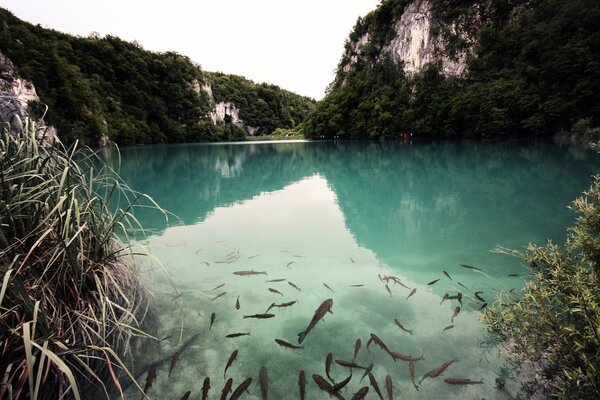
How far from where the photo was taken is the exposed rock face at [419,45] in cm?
4016

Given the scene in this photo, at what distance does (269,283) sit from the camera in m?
→ 4.22

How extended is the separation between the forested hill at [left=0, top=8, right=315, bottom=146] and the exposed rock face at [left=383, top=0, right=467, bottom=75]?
148 ft

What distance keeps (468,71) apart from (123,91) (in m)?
63.4

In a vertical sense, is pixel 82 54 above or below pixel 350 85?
above

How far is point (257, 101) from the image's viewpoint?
102 meters

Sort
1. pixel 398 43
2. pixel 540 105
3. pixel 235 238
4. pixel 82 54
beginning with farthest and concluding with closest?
pixel 82 54 < pixel 398 43 < pixel 540 105 < pixel 235 238

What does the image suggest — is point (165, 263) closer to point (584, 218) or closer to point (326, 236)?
point (326, 236)

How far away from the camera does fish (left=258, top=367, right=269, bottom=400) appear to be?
2.20 meters

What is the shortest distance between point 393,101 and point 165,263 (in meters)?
46.2

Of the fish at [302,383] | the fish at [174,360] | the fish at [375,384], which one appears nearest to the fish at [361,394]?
the fish at [375,384]

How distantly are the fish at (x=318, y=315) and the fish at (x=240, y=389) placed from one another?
2.35 ft

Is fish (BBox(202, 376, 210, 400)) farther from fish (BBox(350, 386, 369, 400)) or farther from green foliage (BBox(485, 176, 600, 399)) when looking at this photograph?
green foliage (BBox(485, 176, 600, 399))

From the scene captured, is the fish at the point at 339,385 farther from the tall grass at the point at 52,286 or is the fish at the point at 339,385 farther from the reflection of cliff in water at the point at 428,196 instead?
the reflection of cliff in water at the point at 428,196

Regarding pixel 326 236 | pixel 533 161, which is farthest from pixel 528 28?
pixel 326 236
